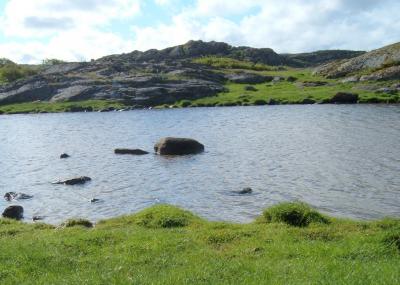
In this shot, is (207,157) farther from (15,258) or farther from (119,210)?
(15,258)

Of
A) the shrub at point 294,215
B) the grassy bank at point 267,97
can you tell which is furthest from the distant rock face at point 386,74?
the shrub at point 294,215

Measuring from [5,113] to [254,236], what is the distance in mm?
126776

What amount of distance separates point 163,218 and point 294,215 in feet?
21.2

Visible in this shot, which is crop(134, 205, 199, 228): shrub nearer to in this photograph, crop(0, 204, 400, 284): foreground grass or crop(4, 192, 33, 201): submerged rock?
crop(0, 204, 400, 284): foreground grass

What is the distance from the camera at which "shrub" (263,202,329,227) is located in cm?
2438

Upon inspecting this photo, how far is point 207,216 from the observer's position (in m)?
30.4

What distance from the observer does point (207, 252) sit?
18.4 metres

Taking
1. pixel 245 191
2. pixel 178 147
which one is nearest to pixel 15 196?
pixel 245 191

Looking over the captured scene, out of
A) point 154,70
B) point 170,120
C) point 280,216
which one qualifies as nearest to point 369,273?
point 280,216

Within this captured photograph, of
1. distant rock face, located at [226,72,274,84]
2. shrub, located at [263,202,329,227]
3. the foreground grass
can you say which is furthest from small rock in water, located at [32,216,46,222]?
distant rock face, located at [226,72,274,84]

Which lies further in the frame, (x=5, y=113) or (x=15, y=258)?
(x=5, y=113)

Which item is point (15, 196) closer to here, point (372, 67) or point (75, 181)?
point (75, 181)

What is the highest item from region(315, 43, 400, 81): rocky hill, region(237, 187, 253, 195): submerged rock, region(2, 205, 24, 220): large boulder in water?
region(315, 43, 400, 81): rocky hill

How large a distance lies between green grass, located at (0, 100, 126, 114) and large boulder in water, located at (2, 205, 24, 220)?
96.8 m
